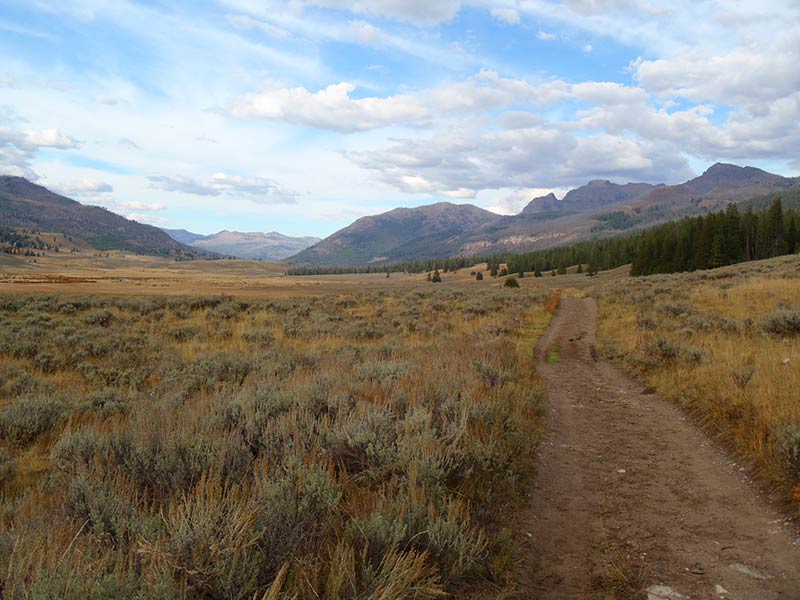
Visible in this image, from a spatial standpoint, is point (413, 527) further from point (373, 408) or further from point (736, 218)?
point (736, 218)

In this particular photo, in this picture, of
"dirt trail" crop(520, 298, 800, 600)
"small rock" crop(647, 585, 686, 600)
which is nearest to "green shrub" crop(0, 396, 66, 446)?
"dirt trail" crop(520, 298, 800, 600)

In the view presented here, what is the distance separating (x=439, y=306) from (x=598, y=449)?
22.4 metres

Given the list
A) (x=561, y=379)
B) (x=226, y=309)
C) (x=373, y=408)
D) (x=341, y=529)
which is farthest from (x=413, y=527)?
(x=226, y=309)

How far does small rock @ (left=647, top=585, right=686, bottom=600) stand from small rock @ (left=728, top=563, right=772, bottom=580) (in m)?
0.75

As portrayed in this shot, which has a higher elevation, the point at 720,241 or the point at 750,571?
the point at 720,241

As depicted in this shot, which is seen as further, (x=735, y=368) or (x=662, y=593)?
(x=735, y=368)

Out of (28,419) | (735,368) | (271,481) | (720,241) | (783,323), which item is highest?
(720,241)

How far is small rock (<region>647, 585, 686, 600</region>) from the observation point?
12.1 feet

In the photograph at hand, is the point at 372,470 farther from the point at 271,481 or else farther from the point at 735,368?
the point at 735,368

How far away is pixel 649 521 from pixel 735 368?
5382 mm

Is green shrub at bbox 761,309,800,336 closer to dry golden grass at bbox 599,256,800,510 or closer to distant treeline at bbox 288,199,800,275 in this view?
dry golden grass at bbox 599,256,800,510

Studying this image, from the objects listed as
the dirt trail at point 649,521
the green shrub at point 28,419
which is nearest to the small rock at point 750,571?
the dirt trail at point 649,521

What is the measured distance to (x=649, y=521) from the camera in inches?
194

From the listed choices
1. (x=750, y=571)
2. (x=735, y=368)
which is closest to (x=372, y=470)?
(x=750, y=571)
